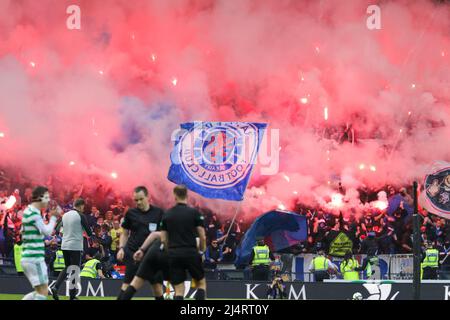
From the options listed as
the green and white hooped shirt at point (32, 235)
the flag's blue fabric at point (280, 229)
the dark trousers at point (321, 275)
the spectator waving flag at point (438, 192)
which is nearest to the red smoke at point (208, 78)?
the spectator waving flag at point (438, 192)

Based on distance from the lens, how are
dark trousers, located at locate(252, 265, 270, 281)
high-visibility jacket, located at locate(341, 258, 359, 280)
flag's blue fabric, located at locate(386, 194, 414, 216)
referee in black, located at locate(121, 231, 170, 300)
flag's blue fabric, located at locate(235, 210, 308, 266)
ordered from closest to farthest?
1. referee in black, located at locate(121, 231, 170, 300)
2. high-visibility jacket, located at locate(341, 258, 359, 280)
3. dark trousers, located at locate(252, 265, 270, 281)
4. flag's blue fabric, located at locate(235, 210, 308, 266)
5. flag's blue fabric, located at locate(386, 194, 414, 216)

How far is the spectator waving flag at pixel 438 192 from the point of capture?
2414cm

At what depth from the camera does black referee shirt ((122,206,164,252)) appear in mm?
12219

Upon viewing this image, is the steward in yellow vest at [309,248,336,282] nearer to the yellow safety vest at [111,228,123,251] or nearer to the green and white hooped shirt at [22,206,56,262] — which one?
the yellow safety vest at [111,228,123,251]

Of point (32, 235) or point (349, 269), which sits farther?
point (349, 269)

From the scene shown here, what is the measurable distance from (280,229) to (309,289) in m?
3.96

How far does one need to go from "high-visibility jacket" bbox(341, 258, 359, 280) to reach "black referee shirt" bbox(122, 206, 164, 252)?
10583mm

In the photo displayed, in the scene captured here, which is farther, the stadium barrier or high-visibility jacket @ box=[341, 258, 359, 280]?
high-visibility jacket @ box=[341, 258, 359, 280]

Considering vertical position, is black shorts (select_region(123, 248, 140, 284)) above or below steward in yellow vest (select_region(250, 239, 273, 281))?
above

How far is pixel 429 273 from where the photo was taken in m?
22.4

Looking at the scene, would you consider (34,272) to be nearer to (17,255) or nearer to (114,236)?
(17,255)

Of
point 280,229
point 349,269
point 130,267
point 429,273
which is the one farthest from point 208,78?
point 130,267

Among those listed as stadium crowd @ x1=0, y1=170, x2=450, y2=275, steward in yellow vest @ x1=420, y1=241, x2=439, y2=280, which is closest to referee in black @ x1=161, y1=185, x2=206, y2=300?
stadium crowd @ x1=0, y1=170, x2=450, y2=275
